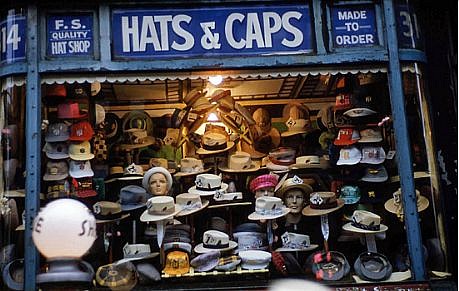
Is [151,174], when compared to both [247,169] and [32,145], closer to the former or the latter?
[247,169]

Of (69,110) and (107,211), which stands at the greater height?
(69,110)

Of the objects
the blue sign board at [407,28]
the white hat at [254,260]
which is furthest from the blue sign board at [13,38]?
the blue sign board at [407,28]

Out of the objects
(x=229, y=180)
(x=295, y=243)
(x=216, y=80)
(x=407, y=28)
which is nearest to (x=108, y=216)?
(x=229, y=180)

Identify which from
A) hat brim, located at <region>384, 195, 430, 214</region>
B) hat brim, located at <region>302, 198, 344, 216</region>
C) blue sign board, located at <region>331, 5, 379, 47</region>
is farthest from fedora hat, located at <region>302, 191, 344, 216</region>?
blue sign board, located at <region>331, 5, 379, 47</region>

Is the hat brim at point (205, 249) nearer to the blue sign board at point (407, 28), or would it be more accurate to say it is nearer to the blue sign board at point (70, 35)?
the blue sign board at point (70, 35)

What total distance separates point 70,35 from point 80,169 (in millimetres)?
1121

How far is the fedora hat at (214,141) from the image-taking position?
20.3 feet

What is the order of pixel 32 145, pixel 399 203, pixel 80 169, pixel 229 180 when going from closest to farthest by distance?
1. pixel 32 145
2. pixel 399 203
3. pixel 80 169
4. pixel 229 180

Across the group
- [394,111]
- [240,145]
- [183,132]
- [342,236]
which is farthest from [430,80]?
[183,132]

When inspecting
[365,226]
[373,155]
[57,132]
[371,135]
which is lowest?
[365,226]

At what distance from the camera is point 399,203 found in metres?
5.31

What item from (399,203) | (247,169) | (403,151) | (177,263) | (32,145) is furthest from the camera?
(247,169)

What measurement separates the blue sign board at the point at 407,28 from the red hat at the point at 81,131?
106 inches

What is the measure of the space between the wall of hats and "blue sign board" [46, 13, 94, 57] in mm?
318
